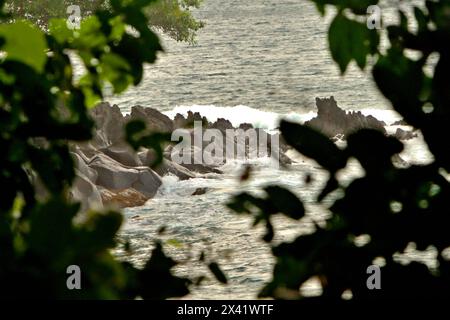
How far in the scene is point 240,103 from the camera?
2243 inches

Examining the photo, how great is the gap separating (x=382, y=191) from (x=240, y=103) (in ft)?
183

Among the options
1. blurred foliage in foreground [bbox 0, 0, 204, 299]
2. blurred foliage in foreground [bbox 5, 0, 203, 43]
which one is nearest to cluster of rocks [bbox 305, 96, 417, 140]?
blurred foliage in foreground [bbox 5, 0, 203, 43]

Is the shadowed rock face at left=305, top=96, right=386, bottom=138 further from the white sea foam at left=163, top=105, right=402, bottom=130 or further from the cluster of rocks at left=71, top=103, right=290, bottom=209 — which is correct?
the white sea foam at left=163, top=105, right=402, bottom=130

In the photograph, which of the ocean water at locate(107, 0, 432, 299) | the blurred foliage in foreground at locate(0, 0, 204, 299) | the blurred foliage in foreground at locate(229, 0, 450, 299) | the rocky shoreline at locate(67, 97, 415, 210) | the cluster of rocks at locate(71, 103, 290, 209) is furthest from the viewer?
the cluster of rocks at locate(71, 103, 290, 209)

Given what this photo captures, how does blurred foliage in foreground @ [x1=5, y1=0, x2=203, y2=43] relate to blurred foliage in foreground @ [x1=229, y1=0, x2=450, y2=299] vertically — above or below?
below

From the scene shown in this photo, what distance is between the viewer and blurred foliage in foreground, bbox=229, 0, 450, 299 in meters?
1.37

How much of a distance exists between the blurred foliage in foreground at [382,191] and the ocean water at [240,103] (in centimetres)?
3

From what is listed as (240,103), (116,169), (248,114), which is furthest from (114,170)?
(240,103)

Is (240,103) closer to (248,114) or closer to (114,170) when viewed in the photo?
(248,114)

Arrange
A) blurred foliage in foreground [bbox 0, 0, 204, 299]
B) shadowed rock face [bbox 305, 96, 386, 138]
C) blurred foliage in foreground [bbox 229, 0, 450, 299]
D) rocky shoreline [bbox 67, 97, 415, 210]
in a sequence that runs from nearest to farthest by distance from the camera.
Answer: blurred foliage in foreground [bbox 0, 0, 204, 299]
blurred foliage in foreground [bbox 229, 0, 450, 299]
rocky shoreline [bbox 67, 97, 415, 210]
shadowed rock face [bbox 305, 96, 386, 138]

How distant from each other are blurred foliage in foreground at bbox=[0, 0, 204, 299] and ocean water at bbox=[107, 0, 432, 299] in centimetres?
8

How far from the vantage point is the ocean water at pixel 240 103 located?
608 inches

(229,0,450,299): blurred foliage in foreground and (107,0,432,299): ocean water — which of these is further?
(107,0,432,299): ocean water
